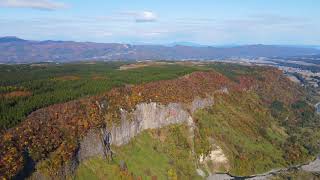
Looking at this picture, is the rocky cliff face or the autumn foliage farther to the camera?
the rocky cliff face

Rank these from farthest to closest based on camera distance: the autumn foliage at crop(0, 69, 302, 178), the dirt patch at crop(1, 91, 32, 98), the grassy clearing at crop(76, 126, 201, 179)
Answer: the dirt patch at crop(1, 91, 32, 98) → the grassy clearing at crop(76, 126, 201, 179) → the autumn foliage at crop(0, 69, 302, 178)

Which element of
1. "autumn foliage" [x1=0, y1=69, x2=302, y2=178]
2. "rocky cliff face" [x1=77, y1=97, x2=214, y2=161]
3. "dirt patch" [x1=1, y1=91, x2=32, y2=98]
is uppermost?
"dirt patch" [x1=1, y1=91, x2=32, y2=98]

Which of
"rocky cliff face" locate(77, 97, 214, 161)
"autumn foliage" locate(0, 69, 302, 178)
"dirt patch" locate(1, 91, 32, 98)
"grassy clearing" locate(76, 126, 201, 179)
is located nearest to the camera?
"autumn foliage" locate(0, 69, 302, 178)

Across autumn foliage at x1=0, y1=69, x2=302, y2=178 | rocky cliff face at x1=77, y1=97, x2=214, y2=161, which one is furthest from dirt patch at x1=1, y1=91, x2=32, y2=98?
rocky cliff face at x1=77, y1=97, x2=214, y2=161

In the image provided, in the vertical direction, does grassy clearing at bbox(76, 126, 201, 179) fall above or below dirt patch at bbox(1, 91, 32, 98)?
below

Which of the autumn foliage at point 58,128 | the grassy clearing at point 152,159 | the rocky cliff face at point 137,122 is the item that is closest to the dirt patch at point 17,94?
the autumn foliage at point 58,128

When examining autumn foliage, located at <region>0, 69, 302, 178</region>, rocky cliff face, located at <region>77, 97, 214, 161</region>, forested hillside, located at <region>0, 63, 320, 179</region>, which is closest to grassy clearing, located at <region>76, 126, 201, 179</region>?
forested hillside, located at <region>0, 63, 320, 179</region>

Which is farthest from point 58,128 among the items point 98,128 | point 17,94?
point 17,94

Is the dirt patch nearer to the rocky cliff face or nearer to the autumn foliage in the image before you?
the autumn foliage

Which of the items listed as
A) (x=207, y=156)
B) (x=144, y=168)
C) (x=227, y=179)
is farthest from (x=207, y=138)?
(x=144, y=168)

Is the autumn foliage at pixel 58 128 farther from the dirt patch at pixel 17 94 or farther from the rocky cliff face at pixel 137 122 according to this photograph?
the dirt patch at pixel 17 94

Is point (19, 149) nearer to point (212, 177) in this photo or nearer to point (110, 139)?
point (110, 139)
